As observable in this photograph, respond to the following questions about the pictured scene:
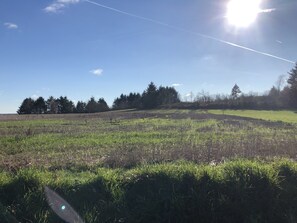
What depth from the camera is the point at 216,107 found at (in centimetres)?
10525

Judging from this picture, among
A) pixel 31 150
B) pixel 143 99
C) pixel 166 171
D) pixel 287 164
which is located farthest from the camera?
pixel 143 99

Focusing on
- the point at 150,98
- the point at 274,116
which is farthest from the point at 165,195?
the point at 150,98

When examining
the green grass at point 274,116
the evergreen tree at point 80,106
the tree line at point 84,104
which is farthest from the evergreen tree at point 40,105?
the green grass at point 274,116

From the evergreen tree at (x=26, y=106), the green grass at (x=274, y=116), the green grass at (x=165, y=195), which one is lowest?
the green grass at (x=274, y=116)

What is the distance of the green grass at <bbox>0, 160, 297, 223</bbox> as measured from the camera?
25.2 ft

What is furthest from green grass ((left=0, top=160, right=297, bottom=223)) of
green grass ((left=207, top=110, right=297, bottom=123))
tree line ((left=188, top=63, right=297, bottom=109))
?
tree line ((left=188, top=63, right=297, bottom=109))

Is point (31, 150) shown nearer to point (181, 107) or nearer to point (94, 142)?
point (94, 142)

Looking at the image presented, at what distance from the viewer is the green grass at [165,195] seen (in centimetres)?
768

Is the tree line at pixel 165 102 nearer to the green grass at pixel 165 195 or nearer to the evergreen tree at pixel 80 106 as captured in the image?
the evergreen tree at pixel 80 106

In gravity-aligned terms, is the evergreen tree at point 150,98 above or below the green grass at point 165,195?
above

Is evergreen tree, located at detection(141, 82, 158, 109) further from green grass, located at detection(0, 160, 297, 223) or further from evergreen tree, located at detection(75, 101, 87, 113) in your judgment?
green grass, located at detection(0, 160, 297, 223)

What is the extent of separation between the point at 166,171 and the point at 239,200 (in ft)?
5.75

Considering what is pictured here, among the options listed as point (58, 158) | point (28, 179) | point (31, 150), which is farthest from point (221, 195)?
point (31, 150)

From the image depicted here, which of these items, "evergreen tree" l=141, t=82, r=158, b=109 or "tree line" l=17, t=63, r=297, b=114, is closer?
"tree line" l=17, t=63, r=297, b=114
